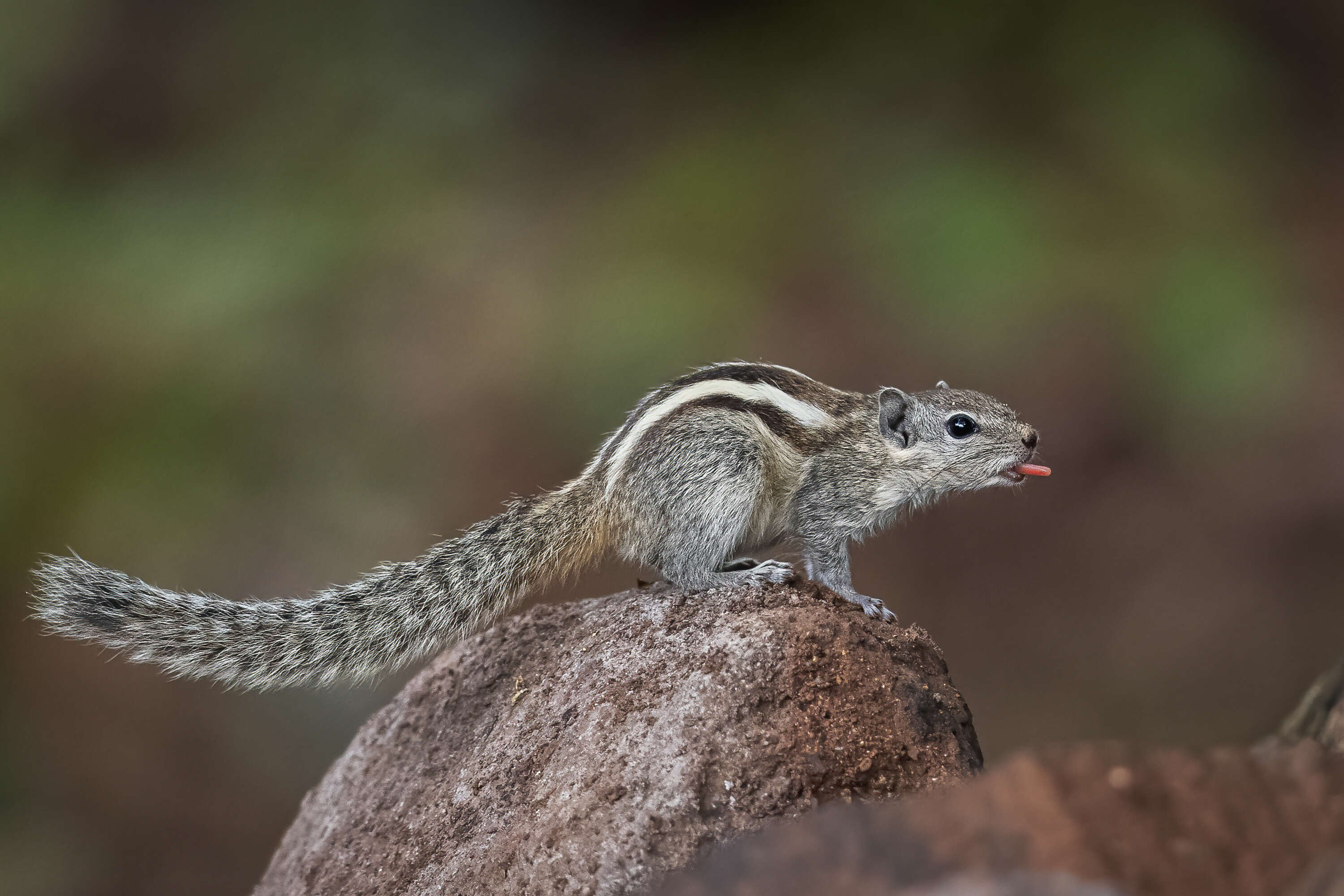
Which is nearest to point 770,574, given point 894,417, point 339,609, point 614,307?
point 894,417

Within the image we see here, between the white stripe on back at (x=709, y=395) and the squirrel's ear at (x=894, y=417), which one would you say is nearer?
the white stripe on back at (x=709, y=395)

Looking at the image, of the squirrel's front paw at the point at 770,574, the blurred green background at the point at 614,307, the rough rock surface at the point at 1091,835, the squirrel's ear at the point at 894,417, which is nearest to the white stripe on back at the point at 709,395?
the squirrel's ear at the point at 894,417

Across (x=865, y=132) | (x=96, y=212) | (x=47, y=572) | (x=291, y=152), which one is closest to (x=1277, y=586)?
(x=865, y=132)

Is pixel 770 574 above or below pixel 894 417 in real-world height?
below

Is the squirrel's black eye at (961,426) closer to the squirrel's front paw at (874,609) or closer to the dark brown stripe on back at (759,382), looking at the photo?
the dark brown stripe on back at (759,382)

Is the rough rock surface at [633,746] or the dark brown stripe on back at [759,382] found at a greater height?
the dark brown stripe on back at [759,382]

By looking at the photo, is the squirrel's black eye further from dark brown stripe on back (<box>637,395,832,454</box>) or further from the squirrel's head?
dark brown stripe on back (<box>637,395,832,454</box>)

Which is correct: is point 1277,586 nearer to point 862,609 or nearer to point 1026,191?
point 1026,191

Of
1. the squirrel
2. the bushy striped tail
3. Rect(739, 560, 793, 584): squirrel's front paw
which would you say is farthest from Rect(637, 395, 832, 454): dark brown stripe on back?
Rect(739, 560, 793, 584): squirrel's front paw

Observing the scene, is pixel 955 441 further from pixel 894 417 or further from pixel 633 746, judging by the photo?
pixel 633 746
